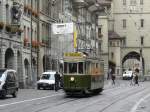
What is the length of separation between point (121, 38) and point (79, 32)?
3837 cm

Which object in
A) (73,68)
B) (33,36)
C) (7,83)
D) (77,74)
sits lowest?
(7,83)

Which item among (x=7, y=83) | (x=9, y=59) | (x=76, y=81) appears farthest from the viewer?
(x=9, y=59)

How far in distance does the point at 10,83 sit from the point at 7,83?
726 mm

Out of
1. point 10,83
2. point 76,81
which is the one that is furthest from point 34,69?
point 10,83

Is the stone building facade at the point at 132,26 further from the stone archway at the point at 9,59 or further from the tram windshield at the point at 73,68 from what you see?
the tram windshield at the point at 73,68

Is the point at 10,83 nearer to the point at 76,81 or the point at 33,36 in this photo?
the point at 76,81

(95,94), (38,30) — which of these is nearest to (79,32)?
(38,30)

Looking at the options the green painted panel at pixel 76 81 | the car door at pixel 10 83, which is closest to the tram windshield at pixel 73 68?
the green painted panel at pixel 76 81

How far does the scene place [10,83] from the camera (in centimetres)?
3625

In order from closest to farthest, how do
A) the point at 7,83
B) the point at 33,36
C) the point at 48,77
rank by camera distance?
the point at 7,83
the point at 48,77
the point at 33,36

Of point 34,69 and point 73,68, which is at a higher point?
point 34,69

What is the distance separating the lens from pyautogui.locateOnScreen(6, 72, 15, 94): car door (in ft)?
117

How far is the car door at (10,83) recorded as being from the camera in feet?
117

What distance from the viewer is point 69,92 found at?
3825cm
